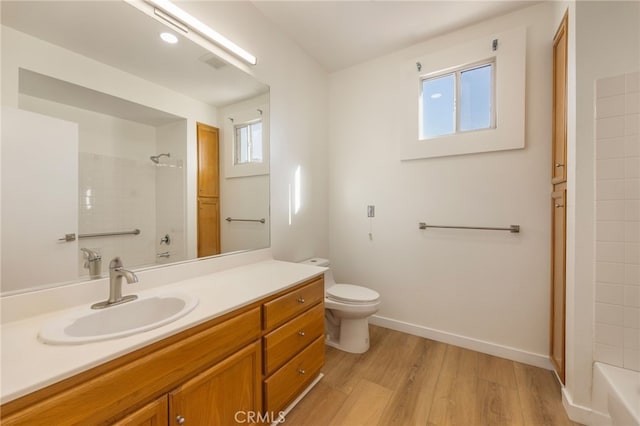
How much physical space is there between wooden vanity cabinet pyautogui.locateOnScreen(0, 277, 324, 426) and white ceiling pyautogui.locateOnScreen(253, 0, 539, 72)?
2.01 meters

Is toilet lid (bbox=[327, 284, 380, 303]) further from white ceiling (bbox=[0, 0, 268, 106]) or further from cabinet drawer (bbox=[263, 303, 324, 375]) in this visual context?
white ceiling (bbox=[0, 0, 268, 106])

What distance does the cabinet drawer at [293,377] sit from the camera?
131 centimetres

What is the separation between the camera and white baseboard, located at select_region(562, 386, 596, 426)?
4.41ft

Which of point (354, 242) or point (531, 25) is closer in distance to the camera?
point (531, 25)

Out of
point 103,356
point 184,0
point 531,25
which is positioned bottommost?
point 103,356

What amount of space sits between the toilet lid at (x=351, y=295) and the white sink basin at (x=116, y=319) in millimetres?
1237

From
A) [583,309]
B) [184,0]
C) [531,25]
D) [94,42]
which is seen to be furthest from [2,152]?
[531,25]

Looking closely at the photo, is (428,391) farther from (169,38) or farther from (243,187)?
(169,38)

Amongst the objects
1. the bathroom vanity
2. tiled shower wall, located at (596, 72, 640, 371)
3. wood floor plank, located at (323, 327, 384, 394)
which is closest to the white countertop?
the bathroom vanity

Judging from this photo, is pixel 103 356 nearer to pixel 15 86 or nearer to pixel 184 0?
pixel 15 86

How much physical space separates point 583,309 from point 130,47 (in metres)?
2.73

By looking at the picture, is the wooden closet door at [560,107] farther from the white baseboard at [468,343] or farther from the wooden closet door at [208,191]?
the wooden closet door at [208,191]

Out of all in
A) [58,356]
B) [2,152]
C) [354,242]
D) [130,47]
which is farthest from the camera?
[354,242]

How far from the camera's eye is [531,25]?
1910mm
